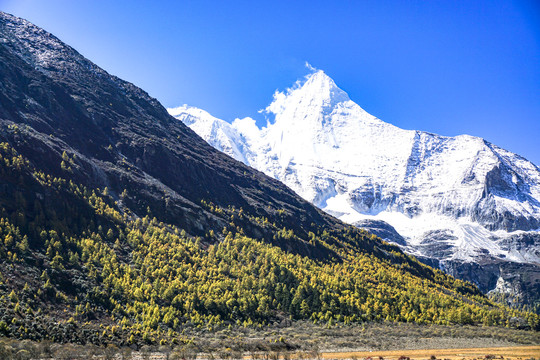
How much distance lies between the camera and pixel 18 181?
114438 mm

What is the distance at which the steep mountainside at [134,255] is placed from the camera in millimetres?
81312

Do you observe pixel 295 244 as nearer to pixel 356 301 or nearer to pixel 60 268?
pixel 356 301

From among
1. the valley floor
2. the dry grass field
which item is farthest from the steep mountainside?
the dry grass field

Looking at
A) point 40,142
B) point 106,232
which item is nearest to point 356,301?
point 106,232

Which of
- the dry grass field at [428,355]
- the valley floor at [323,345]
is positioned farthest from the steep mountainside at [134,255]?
the dry grass field at [428,355]

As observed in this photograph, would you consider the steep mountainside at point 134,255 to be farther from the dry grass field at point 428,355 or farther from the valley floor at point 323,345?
the dry grass field at point 428,355

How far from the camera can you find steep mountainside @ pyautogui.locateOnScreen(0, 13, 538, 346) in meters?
81.3

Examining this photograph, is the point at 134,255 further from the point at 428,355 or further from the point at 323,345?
the point at 428,355

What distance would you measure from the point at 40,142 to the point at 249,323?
339 ft

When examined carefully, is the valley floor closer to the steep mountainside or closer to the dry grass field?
the dry grass field

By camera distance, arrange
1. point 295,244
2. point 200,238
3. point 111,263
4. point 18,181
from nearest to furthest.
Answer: point 111,263, point 18,181, point 200,238, point 295,244

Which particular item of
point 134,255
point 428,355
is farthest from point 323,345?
point 134,255

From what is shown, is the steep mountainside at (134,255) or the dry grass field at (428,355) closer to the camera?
the dry grass field at (428,355)

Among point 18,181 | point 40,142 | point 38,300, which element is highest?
point 40,142
